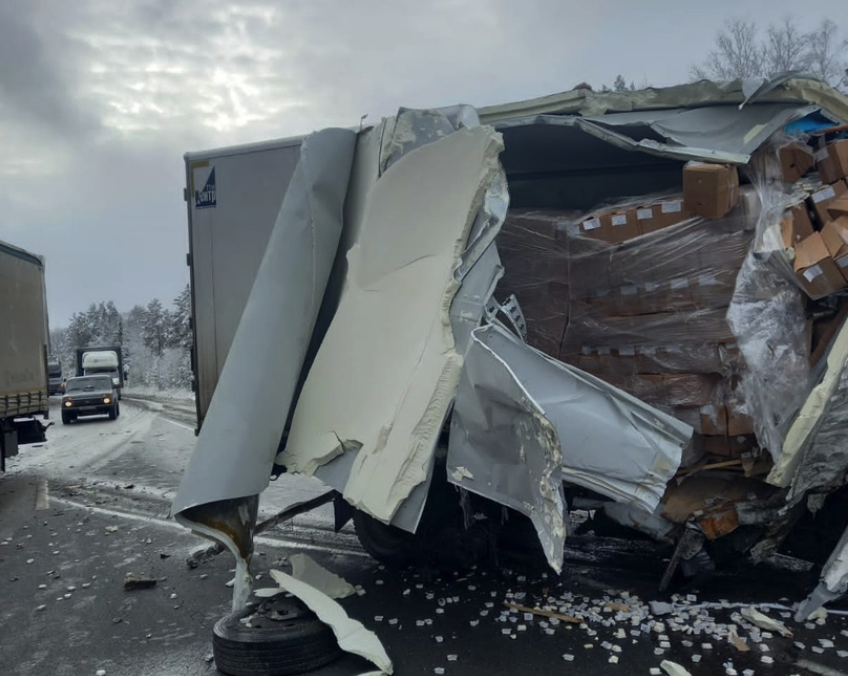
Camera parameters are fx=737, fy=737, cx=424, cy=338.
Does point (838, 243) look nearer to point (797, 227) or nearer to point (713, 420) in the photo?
point (797, 227)

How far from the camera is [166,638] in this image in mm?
4516

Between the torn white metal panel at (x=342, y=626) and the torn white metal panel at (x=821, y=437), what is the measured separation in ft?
7.38

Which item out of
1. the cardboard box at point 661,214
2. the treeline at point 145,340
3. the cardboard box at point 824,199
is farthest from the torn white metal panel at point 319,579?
the treeline at point 145,340

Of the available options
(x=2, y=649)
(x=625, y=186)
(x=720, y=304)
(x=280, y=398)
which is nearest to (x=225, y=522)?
(x=280, y=398)

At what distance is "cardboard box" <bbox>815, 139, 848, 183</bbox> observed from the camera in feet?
12.9

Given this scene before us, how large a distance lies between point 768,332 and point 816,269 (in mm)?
415

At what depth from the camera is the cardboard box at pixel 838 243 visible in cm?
370

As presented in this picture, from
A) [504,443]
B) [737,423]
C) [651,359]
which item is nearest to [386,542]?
[504,443]

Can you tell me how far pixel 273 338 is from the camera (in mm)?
4418

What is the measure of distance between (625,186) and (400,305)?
2.05 m

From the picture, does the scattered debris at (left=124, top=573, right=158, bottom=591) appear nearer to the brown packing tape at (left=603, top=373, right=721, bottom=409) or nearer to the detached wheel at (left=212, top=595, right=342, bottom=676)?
the detached wheel at (left=212, top=595, right=342, bottom=676)

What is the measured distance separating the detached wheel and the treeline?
36133mm

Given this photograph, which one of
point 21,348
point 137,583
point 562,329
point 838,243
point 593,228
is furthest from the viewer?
point 21,348

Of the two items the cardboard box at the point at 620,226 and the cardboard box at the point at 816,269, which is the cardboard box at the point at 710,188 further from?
the cardboard box at the point at 816,269
